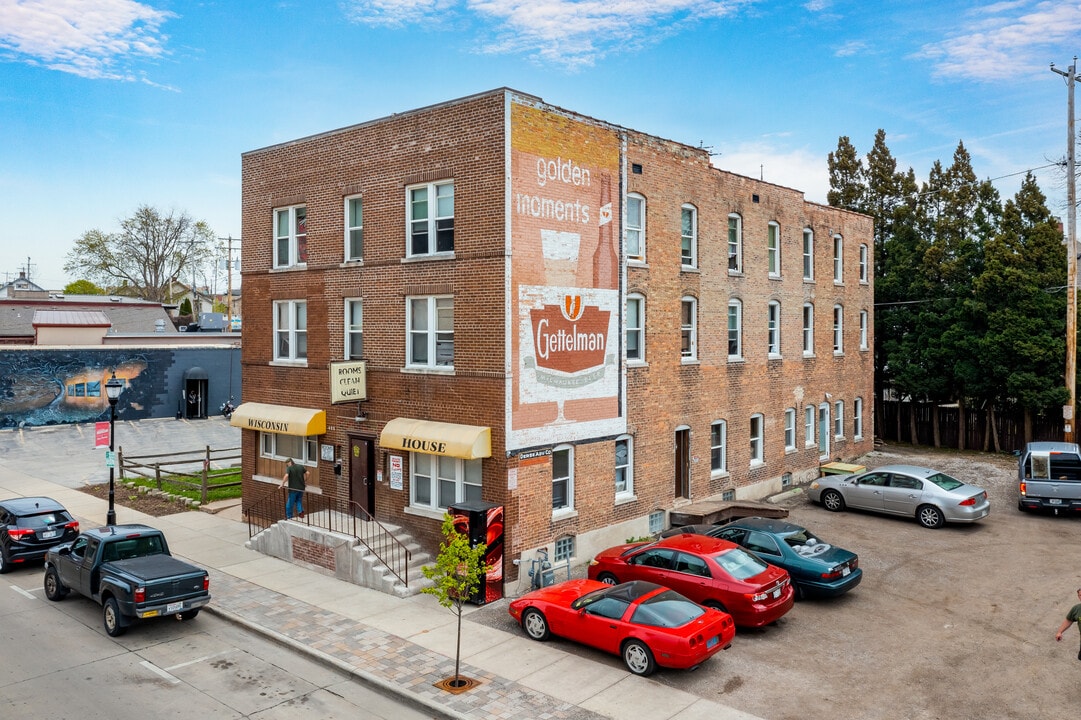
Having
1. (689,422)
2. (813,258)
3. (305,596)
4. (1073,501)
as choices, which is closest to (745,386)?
(689,422)

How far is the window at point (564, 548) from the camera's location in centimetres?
1864

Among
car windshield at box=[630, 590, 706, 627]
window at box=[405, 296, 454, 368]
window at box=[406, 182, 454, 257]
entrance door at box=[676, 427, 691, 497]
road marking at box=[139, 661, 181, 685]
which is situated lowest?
road marking at box=[139, 661, 181, 685]

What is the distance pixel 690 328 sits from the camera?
23359 mm

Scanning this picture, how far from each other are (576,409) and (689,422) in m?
5.35

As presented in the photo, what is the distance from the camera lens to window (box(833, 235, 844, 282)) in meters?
31.4

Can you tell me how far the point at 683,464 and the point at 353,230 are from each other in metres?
11.5

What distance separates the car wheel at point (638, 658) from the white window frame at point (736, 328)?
45.4 ft

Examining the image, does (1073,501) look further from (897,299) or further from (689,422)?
(897,299)

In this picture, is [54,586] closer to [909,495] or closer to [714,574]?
[714,574]

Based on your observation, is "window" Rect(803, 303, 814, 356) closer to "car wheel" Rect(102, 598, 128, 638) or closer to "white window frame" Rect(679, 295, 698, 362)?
"white window frame" Rect(679, 295, 698, 362)

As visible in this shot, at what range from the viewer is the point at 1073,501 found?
23.8m

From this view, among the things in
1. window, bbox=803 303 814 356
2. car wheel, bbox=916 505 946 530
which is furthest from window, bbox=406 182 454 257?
window, bbox=803 303 814 356

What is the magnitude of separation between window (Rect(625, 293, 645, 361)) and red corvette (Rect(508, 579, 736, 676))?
25.9ft

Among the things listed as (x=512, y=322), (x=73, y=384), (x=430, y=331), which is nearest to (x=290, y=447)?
(x=430, y=331)
